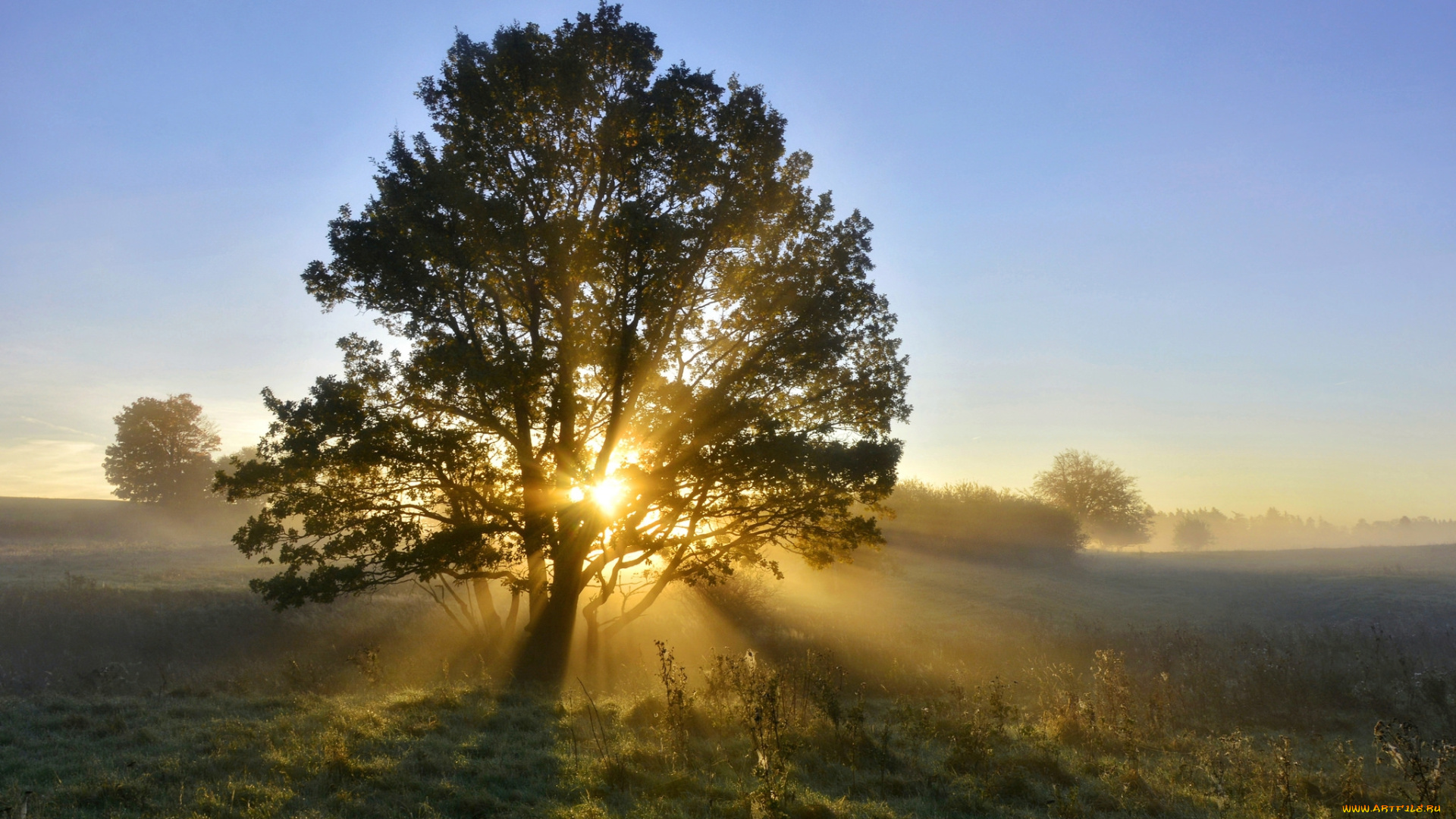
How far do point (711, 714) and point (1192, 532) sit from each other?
152 meters

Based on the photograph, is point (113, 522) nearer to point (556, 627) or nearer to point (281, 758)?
point (556, 627)

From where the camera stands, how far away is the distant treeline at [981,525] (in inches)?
2323

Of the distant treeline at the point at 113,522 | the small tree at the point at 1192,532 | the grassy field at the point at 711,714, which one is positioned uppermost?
the distant treeline at the point at 113,522

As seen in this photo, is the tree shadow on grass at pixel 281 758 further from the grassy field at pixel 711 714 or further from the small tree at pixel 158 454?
the small tree at pixel 158 454

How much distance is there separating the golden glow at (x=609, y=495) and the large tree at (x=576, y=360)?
58 mm

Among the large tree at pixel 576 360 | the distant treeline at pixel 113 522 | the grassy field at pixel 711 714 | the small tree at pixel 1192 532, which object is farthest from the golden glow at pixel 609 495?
the small tree at pixel 1192 532

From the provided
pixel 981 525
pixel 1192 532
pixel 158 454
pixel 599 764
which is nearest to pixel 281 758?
pixel 599 764

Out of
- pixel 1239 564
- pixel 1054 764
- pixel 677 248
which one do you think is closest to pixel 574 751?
pixel 1054 764

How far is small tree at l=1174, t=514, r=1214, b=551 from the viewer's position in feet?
441

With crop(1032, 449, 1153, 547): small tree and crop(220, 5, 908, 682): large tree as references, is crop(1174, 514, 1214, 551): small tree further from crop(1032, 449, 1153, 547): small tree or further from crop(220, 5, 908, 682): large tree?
crop(220, 5, 908, 682): large tree

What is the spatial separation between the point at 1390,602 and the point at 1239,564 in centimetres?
3579

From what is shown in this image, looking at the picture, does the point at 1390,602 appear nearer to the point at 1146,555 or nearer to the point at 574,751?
the point at 574,751

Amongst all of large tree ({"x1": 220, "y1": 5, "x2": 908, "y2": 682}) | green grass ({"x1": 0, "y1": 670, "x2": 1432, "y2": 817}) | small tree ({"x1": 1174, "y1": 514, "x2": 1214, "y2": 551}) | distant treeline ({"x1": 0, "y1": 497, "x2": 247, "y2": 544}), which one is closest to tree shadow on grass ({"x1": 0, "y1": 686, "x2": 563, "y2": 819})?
green grass ({"x1": 0, "y1": 670, "x2": 1432, "y2": 817})

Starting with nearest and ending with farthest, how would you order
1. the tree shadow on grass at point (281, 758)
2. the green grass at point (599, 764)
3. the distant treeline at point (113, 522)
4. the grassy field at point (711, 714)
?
the tree shadow on grass at point (281, 758)
the green grass at point (599, 764)
the grassy field at point (711, 714)
the distant treeline at point (113, 522)
